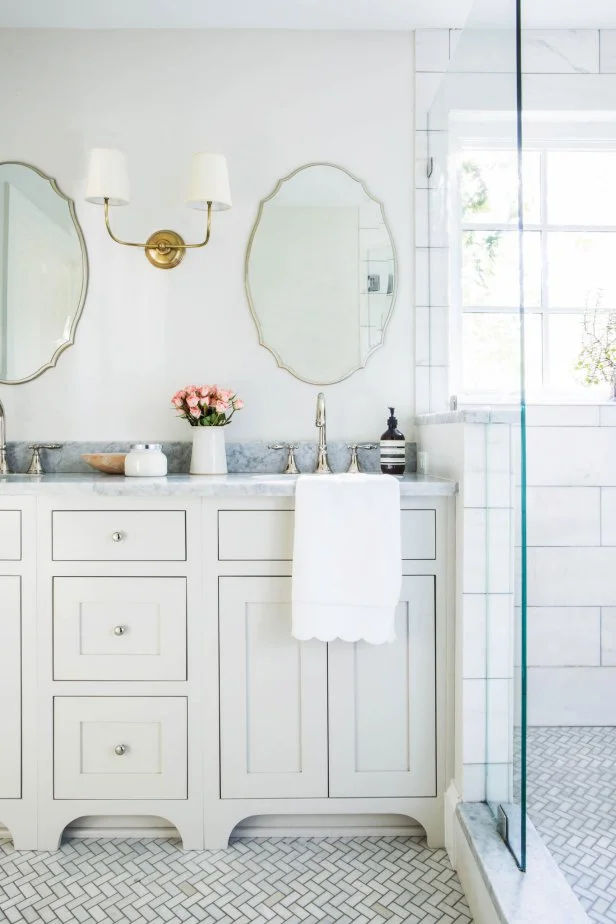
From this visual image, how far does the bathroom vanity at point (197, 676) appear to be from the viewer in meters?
1.75

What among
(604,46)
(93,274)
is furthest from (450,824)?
(604,46)

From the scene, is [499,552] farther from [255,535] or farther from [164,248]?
[164,248]

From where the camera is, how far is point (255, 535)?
175 centimetres

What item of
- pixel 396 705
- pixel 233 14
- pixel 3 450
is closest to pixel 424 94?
pixel 233 14

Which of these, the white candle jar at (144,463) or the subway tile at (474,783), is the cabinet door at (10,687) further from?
the subway tile at (474,783)

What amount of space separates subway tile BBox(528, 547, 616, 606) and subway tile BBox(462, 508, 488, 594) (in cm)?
75

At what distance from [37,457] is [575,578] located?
187 centimetres

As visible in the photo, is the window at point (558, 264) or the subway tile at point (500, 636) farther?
the window at point (558, 264)

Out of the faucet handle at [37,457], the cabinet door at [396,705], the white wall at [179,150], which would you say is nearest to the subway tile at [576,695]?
the cabinet door at [396,705]

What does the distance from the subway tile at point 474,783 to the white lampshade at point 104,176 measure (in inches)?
76.3

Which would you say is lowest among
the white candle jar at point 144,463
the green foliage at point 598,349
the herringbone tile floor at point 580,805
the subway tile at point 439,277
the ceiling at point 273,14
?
the herringbone tile floor at point 580,805

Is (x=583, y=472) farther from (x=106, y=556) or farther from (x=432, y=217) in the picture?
(x=106, y=556)

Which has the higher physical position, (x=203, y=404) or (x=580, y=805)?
(x=203, y=404)

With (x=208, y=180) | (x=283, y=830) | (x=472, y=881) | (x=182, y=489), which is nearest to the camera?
(x=472, y=881)
